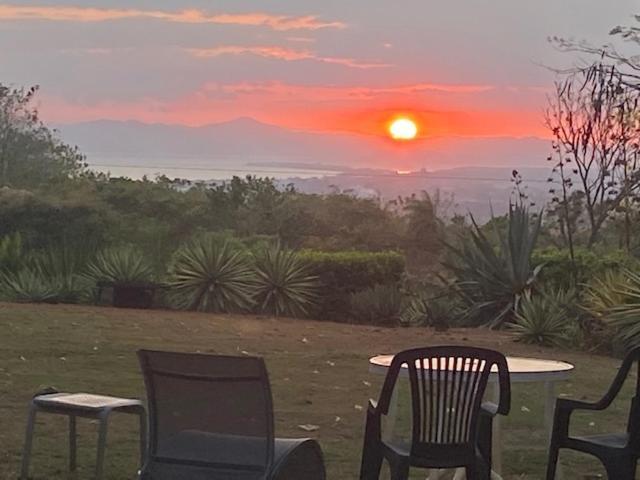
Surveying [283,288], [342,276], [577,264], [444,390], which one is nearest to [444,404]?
[444,390]

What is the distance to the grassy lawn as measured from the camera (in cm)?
745

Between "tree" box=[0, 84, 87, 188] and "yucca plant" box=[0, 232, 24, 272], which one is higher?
"tree" box=[0, 84, 87, 188]

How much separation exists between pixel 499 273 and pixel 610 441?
35.3 ft

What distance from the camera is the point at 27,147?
110ft

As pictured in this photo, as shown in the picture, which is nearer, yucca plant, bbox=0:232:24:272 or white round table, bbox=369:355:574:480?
white round table, bbox=369:355:574:480

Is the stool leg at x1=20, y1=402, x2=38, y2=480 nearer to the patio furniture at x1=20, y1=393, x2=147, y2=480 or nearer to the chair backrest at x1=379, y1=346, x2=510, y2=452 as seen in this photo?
the patio furniture at x1=20, y1=393, x2=147, y2=480

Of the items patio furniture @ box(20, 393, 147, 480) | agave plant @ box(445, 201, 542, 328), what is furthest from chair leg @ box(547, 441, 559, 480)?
agave plant @ box(445, 201, 542, 328)

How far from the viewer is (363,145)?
95.1 feet

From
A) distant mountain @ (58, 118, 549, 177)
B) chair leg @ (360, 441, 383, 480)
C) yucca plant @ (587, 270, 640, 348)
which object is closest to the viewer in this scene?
chair leg @ (360, 441, 383, 480)

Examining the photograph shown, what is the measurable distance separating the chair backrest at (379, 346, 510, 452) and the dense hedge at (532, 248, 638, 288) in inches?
444

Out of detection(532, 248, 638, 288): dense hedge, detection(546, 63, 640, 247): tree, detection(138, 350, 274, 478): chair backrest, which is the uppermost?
detection(546, 63, 640, 247): tree

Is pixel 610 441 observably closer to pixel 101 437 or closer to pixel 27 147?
pixel 101 437

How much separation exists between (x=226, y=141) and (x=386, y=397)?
25.3 meters

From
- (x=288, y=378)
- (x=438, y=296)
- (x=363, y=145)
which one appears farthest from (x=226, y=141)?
(x=288, y=378)
